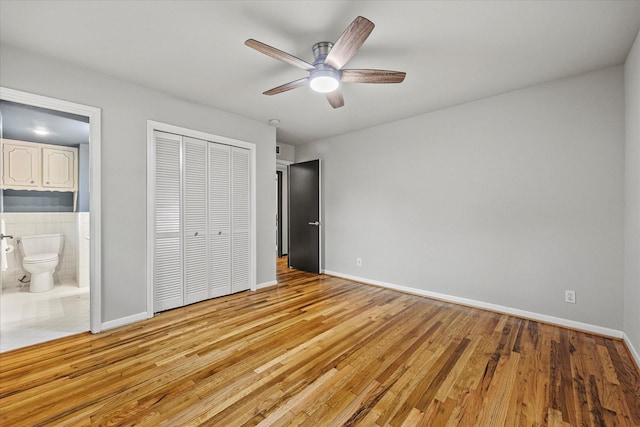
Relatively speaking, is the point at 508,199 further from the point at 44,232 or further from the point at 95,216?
the point at 44,232

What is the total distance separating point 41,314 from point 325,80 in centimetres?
361

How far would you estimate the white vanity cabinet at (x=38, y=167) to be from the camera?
2.41 meters

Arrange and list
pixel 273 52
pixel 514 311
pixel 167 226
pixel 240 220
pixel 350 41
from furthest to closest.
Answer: pixel 240 220, pixel 167 226, pixel 514 311, pixel 273 52, pixel 350 41

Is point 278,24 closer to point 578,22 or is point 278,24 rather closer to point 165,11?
point 165,11

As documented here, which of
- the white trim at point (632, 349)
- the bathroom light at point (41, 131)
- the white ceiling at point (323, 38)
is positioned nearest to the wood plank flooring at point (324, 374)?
the white trim at point (632, 349)

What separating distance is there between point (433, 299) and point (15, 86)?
15.8 ft

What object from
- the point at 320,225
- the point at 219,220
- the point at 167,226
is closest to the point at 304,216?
the point at 320,225

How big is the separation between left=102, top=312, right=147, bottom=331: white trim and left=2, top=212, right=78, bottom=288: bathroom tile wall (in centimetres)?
68

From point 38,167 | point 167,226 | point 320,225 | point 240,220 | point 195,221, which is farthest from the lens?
point 320,225

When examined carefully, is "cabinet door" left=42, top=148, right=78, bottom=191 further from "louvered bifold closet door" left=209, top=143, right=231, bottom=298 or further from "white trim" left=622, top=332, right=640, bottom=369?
"white trim" left=622, top=332, right=640, bottom=369

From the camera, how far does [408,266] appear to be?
13.0 feet

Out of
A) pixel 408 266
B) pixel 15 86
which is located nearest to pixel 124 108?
pixel 15 86

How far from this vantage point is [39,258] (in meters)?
2.74

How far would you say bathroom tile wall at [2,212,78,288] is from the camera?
2.50m
